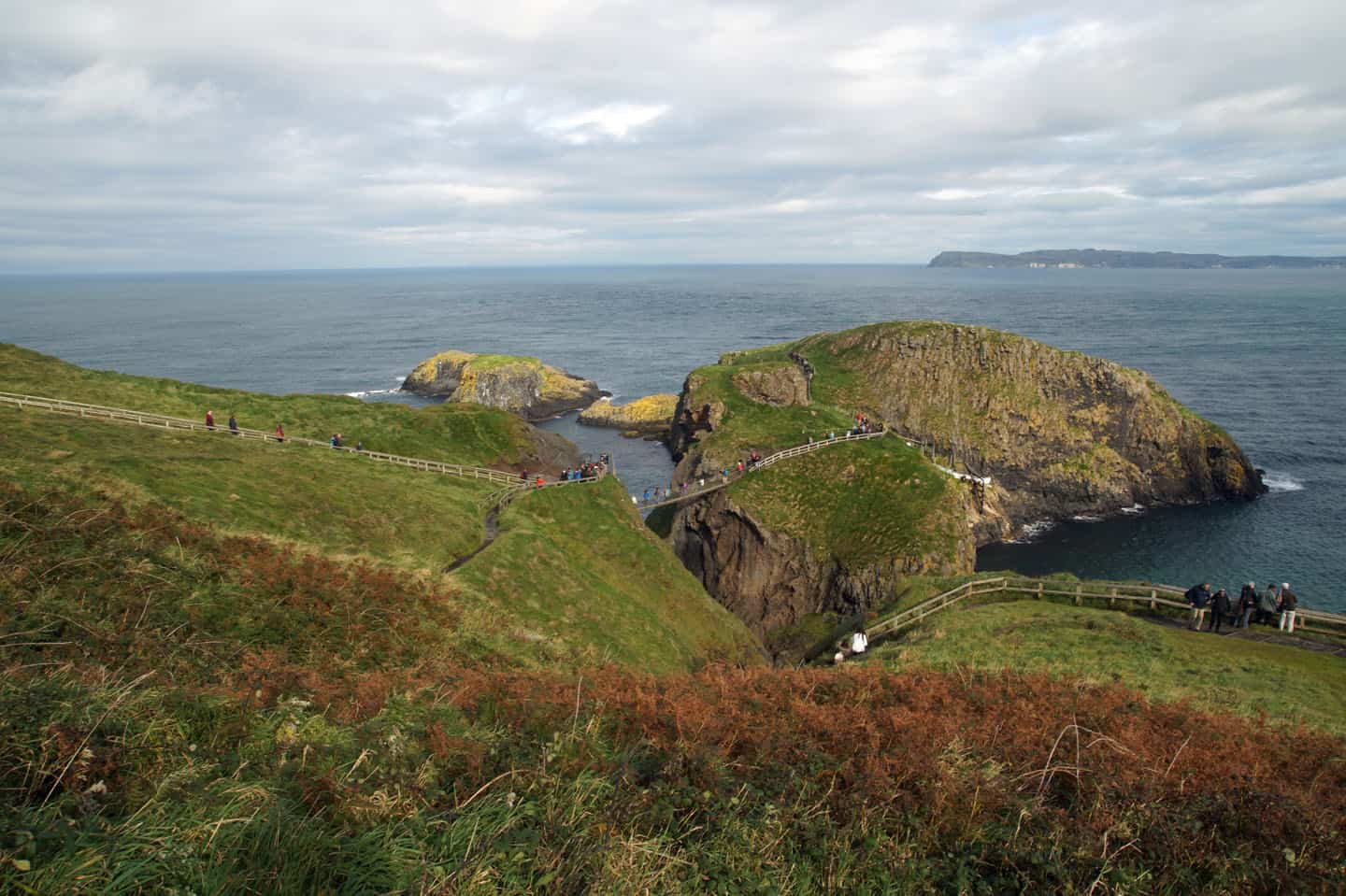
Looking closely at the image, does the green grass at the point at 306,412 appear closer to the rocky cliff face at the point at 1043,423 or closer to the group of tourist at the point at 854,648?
the group of tourist at the point at 854,648

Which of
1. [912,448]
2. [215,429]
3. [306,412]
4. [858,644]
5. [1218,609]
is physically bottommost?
[858,644]

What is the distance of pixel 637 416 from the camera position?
104 m

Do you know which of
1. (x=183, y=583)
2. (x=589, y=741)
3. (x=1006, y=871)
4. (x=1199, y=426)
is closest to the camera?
(x=1006, y=871)

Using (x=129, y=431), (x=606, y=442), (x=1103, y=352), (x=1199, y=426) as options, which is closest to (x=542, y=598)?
(x=129, y=431)

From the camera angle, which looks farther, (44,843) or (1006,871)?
(1006,871)

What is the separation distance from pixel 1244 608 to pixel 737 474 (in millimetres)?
33653

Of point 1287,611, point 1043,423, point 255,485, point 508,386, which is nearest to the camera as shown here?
point 1287,611

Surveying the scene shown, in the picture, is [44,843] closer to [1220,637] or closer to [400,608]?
[400,608]

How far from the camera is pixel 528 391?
113875 mm

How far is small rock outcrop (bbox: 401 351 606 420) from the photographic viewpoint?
11144cm

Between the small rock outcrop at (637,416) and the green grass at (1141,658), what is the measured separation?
74.8 meters

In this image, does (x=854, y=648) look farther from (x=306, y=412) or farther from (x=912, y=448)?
(x=306, y=412)

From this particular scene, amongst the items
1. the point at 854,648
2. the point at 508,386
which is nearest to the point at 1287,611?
the point at 854,648

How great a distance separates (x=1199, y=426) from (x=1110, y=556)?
25.9 metres
